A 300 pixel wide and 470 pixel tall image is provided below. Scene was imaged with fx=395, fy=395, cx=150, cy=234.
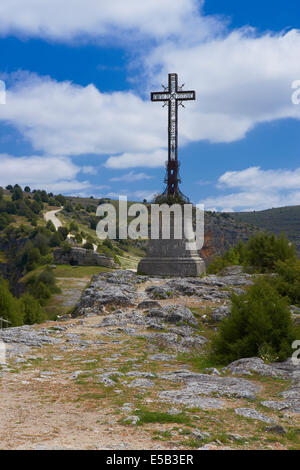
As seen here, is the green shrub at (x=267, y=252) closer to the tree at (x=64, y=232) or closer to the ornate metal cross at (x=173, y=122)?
the ornate metal cross at (x=173, y=122)

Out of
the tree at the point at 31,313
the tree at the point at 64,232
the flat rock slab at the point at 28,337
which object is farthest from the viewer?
the tree at the point at 64,232

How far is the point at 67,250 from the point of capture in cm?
7712

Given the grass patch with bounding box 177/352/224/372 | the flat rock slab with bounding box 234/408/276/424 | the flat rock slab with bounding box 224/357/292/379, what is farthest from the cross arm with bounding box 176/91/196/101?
the flat rock slab with bounding box 234/408/276/424

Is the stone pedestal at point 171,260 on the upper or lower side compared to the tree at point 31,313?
upper

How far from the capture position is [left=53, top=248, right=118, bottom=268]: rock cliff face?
68375 millimetres

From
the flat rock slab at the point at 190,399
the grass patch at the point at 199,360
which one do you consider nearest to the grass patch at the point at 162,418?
the flat rock slab at the point at 190,399

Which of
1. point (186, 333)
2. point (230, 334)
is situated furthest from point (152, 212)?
point (230, 334)

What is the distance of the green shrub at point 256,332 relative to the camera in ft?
33.9

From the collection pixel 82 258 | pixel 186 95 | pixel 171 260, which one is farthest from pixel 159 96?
pixel 82 258

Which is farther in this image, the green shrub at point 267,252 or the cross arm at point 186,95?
the cross arm at point 186,95

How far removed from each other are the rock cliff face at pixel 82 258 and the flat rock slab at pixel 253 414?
61.9 metres

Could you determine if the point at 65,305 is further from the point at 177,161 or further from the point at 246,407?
the point at 246,407

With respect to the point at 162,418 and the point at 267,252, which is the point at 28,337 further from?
the point at 267,252
